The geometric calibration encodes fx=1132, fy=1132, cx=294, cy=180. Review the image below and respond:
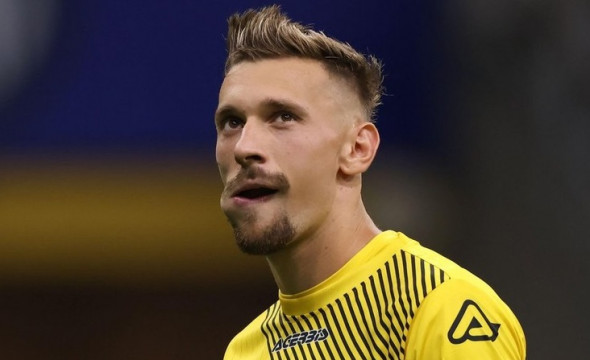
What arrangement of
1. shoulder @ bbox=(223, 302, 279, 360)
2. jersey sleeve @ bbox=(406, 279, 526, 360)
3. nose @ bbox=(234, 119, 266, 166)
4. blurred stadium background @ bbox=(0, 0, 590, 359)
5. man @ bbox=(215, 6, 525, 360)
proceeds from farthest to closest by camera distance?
blurred stadium background @ bbox=(0, 0, 590, 359)
shoulder @ bbox=(223, 302, 279, 360)
nose @ bbox=(234, 119, 266, 166)
man @ bbox=(215, 6, 525, 360)
jersey sleeve @ bbox=(406, 279, 526, 360)

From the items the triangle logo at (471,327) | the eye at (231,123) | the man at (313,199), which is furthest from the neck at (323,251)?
the triangle logo at (471,327)

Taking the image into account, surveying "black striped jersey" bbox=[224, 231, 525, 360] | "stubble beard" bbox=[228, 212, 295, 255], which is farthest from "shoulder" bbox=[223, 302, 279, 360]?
"stubble beard" bbox=[228, 212, 295, 255]

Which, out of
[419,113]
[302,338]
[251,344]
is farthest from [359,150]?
[419,113]

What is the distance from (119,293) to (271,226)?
169 inches

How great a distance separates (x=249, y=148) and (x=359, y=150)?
0.38 meters

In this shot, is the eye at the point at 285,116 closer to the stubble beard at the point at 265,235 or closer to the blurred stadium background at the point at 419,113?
the stubble beard at the point at 265,235

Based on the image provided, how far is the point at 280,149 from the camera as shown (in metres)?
3.28

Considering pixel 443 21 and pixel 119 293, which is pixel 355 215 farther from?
pixel 119 293

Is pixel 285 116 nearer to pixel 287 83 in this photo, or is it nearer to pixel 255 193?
pixel 287 83

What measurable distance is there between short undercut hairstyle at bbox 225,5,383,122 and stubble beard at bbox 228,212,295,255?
19.7 inches

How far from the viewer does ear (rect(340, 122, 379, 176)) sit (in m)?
3.42

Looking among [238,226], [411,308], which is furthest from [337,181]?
[411,308]

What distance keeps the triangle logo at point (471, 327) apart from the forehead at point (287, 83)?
0.83 metres

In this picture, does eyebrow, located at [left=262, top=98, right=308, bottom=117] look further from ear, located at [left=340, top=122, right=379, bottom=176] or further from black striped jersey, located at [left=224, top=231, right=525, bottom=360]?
black striped jersey, located at [left=224, top=231, right=525, bottom=360]
